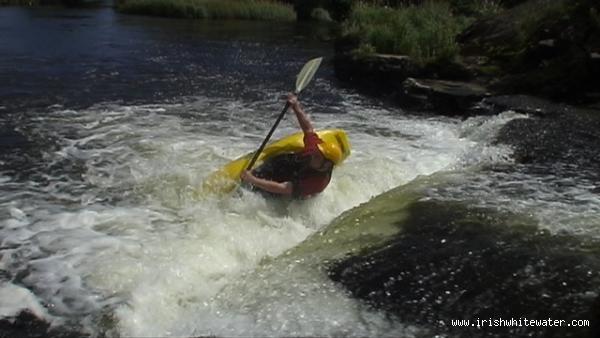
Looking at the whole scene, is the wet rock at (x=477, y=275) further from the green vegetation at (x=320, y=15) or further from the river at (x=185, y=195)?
the green vegetation at (x=320, y=15)

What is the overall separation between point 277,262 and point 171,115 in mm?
5024

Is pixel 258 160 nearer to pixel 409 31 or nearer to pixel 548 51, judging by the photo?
pixel 548 51

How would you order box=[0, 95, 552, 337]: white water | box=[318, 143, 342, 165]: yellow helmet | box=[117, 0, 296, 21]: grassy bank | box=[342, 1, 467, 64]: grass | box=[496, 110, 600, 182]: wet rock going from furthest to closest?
box=[117, 0, 296, 21]: grassy bank, box=[342, 1, 467, 64]: grass, box=[496, 110, 600, 182]: wet rock, box=[318, 143, 342, 165]: yellow helmet, box=[0, 95, 552, 337]: white water

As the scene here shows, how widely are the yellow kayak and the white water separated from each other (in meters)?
0.17

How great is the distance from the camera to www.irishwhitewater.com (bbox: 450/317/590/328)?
11.1 feet

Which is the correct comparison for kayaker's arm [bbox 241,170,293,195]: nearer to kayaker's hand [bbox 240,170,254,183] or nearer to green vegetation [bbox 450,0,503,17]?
kayaker's hand [bbox 240,170,254,183]

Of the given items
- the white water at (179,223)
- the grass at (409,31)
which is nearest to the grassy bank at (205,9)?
the grass at (409,31)

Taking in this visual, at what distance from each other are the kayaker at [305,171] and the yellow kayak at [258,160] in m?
0.12

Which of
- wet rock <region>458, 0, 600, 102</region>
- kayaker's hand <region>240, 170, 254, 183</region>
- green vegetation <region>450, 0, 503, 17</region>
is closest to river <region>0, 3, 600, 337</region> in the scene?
kayaker's hand <region>240, 170, 254, 183</region>

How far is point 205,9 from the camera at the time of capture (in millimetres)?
24828

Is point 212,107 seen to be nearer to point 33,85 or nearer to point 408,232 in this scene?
point 33,85

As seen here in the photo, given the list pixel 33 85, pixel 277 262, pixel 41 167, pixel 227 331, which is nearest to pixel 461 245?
pixel 277 262

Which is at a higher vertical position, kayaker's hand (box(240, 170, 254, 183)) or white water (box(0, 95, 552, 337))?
kayaker's hand (box(240, 170, 254, 183))

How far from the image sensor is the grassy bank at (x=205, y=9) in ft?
81.4
